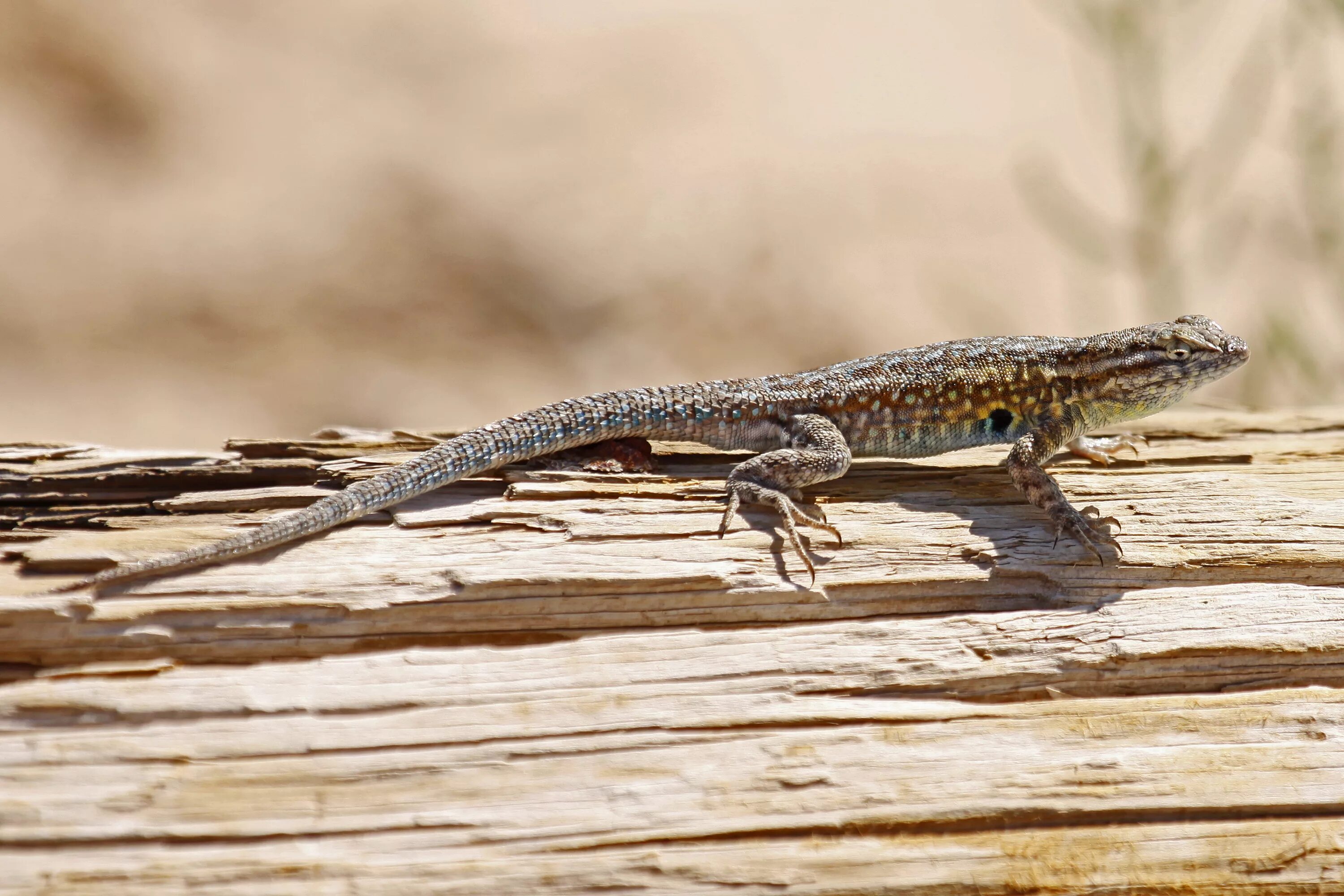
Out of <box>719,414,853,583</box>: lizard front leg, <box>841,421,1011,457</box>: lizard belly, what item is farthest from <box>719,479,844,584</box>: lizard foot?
<box>841,421,1011,457</box>: lizard belly

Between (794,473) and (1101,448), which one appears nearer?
(794,473)

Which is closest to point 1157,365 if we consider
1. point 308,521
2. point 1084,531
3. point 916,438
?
point 1084,531

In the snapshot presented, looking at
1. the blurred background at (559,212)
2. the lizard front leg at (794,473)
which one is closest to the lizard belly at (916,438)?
the lizard front leg at (794,473)

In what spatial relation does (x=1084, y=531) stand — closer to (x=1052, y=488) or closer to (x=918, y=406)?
(x=1052, y=488)

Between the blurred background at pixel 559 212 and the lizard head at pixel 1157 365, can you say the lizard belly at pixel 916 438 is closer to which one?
the lizard head at pixel 1157 365

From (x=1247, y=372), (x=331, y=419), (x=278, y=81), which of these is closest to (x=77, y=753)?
(x=331, y=419)

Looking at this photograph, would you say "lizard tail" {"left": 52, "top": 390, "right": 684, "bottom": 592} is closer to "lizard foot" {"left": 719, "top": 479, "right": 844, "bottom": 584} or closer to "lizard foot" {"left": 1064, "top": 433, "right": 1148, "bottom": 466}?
"lizard foot" {"left": 719, "top": 479, "right": 844, "bottom": 584}

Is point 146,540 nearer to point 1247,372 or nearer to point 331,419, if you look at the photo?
point 331,419

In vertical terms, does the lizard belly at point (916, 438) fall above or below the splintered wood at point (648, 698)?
above
